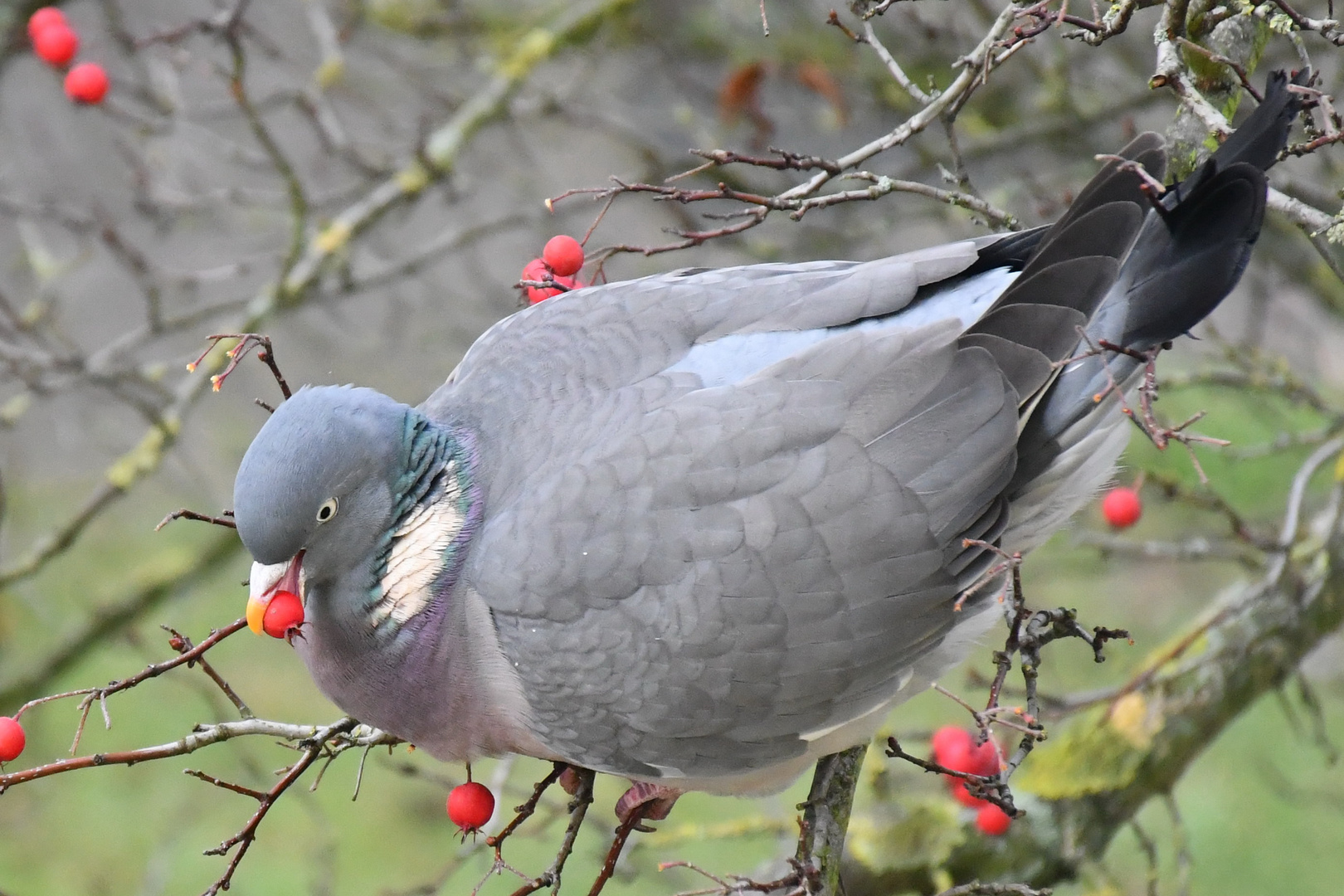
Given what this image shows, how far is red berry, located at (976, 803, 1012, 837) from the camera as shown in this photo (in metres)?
2.91

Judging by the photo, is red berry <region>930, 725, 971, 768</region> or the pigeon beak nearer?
the pigeon beak

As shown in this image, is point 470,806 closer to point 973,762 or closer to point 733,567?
point 733,567

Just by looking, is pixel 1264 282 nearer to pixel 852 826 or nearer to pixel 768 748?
pixel 852 826

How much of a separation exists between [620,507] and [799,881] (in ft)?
2.32

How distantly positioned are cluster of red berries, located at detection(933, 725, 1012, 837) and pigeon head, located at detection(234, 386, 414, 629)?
1.31 m

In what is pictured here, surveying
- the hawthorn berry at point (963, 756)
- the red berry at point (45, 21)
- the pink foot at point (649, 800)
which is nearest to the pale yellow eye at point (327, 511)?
the pink foot at point (649, 800)

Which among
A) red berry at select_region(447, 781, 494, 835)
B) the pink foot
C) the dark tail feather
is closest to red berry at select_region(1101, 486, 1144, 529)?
the dark tail feather

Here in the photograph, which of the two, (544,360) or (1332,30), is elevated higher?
(1332,30)

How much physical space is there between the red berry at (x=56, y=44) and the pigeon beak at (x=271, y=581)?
6.46ft

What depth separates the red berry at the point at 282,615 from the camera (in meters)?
2.33

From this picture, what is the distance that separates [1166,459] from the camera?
212 inches

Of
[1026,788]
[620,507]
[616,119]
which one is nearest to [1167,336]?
[620,507]

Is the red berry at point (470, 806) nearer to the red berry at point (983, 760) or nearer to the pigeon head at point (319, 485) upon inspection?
the pigeon head at point (319, 485)

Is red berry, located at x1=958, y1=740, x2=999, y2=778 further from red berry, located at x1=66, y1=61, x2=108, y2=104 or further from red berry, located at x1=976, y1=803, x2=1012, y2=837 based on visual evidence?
red berry, located at x1=66, y1=61, x2=108, y2=104
